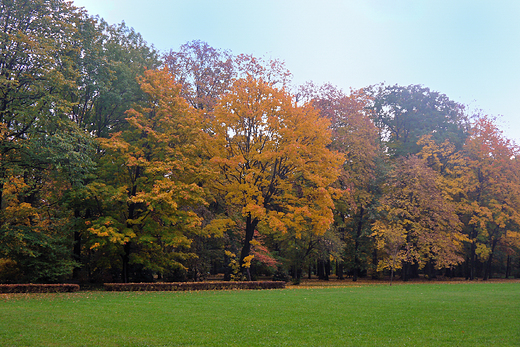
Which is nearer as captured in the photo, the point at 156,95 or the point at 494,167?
the point at 156,95

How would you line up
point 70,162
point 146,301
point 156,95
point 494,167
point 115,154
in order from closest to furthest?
point 146,301 < point 70,162 < point 115,154 < point 156,95 < point 494,167

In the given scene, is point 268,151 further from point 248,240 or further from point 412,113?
point 412,113

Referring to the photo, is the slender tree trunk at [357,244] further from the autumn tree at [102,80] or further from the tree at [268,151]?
the autumn tree at [102,80]

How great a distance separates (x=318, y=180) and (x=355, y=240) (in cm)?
1557

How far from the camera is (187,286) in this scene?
69.5 ft

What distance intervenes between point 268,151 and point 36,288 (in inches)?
561

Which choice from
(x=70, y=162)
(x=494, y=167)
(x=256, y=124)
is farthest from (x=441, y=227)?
(x=70, y=162)

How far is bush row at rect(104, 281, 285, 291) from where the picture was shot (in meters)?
20.0

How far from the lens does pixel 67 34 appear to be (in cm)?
2116

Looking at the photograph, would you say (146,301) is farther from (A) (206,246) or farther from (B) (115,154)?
(A) (206,246)

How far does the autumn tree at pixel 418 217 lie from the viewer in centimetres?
3344

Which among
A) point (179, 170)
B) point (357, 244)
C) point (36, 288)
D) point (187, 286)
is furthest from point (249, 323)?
point (357, 244)

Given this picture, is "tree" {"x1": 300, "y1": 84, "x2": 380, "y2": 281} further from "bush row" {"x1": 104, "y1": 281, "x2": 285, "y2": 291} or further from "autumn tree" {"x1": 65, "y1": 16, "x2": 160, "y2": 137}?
"autumn tree" {"x1": 65, "y1": 16, "x2": 160, "y2": 137}

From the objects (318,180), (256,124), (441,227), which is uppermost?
(256,124)
